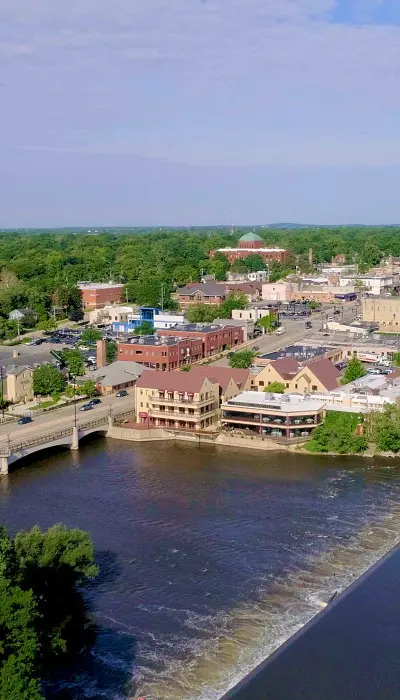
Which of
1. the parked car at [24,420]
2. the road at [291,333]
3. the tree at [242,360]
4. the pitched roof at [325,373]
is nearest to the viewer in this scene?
the parked car at [24,420]

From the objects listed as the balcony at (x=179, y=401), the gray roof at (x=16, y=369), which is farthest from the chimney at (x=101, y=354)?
the balcony at (x=179, y=401)

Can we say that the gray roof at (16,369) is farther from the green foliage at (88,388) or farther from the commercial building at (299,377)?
the commercial building at (299,377)

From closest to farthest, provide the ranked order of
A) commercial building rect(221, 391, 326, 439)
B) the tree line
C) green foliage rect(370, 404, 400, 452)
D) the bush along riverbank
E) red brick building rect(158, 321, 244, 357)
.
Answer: green foliage rect(370, 404, 400, 452)
the bush along riverbank
commercial building rect(221, 391, 326, 439)
red brick building rect(158, 321, 244, 357)
the tree line

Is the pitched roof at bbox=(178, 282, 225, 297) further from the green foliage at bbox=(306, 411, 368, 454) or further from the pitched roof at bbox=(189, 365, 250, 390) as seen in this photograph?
the green foliage at bbox=(306, 411, 368, 454)

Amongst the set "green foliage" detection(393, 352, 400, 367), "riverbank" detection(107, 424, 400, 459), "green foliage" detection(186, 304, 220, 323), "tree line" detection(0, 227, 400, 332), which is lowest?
"riverbank" detection(107, 424, 400, 459)

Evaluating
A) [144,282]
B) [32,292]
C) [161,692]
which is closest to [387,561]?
[161,692]

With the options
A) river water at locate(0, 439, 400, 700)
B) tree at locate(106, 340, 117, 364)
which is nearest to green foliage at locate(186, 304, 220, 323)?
tree at locate(106, 340, 117, 364)

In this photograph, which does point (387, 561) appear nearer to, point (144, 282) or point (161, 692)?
point (161, 692)
